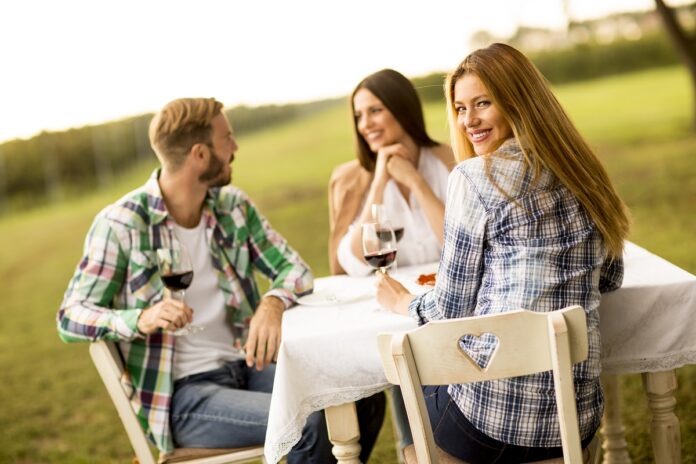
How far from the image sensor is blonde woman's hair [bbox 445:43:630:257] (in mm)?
1819

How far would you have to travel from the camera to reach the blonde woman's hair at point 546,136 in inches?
71.6

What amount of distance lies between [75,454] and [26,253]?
5298 millimetres

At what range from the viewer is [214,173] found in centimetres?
259

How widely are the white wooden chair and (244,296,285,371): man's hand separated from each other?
0.24 m

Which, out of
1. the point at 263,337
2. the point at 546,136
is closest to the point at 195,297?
the point at 263,337

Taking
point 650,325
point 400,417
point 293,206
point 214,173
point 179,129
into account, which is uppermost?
point 179,129

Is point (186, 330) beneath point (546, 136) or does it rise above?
beneath

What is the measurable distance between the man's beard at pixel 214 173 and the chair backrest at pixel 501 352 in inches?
45.2

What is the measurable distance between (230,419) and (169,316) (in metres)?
0.33

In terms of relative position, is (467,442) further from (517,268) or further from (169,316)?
(169,316)

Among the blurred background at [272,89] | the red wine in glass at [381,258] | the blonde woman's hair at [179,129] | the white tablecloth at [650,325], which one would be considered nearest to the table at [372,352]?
the white tablecloth at [650,325]

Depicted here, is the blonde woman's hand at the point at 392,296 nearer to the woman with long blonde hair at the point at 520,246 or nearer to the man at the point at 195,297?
the woman with long blonde hair at the point at 520,246

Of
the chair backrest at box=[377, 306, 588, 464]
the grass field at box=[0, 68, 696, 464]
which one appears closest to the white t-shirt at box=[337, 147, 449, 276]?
the chair backrest at box=[377, 306, 588, 464]

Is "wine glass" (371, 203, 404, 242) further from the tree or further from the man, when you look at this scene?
the tree
